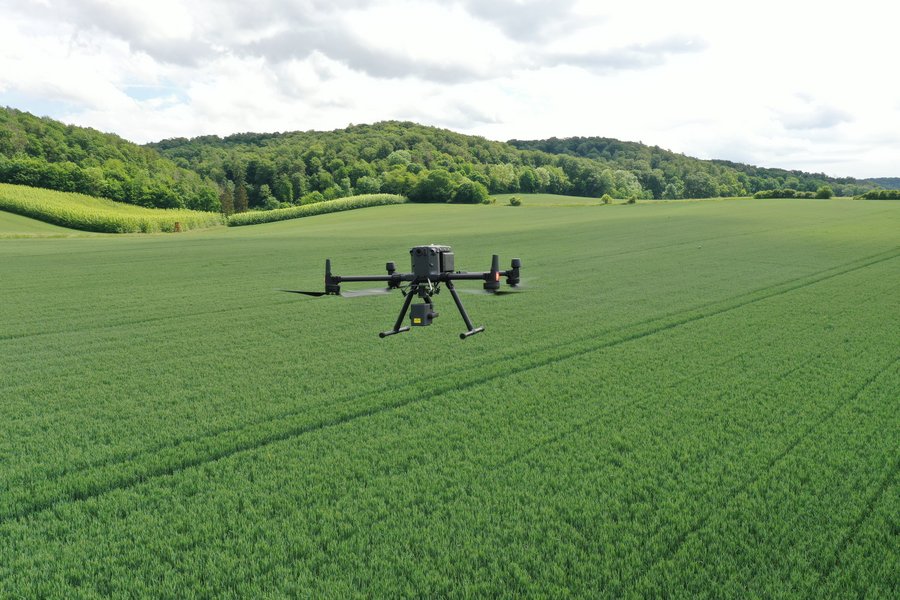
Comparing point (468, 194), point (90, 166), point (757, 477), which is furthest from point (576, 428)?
point (90, 166)

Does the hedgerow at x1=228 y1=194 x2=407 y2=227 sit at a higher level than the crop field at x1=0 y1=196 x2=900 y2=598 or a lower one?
higher

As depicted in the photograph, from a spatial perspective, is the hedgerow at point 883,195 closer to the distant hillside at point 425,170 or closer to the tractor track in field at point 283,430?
the distant hillside at point 425,170

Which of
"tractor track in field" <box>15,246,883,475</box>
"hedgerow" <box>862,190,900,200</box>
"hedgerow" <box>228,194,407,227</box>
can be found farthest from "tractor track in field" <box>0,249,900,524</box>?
"hedgerow" <box>862,190,900,200</box>

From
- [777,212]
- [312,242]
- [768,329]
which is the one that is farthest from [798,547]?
[777,212]

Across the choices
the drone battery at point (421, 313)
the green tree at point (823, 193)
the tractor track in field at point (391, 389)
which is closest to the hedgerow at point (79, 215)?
the tractor track in field at point (391, 389)

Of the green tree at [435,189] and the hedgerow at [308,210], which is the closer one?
the hedgerow at [308,210]

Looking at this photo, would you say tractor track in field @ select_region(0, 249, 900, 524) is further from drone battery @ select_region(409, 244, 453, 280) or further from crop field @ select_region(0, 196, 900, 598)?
drone battery @ select_region(409, 244, 453, 280)

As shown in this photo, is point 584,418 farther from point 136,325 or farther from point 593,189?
point 593,189
